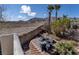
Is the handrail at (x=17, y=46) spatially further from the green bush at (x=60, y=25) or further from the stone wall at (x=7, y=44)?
the green bush at (x=60, y=25)

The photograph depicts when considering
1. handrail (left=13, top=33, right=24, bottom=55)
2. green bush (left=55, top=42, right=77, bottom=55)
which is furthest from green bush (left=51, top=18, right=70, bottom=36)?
handrail (left=13, top=33, right=24, bottom=55)

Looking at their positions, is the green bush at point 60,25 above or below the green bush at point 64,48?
above

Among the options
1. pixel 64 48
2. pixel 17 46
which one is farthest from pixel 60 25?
pixel 17 46

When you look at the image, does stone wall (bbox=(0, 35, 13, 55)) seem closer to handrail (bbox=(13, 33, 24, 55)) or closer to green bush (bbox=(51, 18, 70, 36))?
handrail (bbox=(13, 33, 24, 55))

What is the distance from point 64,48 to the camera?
130 inches

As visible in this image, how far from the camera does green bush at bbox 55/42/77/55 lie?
10.9 feet

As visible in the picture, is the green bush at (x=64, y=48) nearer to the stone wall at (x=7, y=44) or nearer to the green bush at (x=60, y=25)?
the green bush at (x=60, y=25)

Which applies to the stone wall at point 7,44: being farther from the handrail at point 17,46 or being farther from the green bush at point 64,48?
the green bush at point 64,48

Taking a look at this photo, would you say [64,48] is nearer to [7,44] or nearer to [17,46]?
[17,46]

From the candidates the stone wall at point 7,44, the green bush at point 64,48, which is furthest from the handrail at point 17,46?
the green bush at point 64,48

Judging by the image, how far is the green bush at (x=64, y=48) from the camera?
331cm

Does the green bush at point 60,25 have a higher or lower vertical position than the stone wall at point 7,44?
higher

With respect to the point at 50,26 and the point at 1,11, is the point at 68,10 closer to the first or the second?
the point at 50,26
